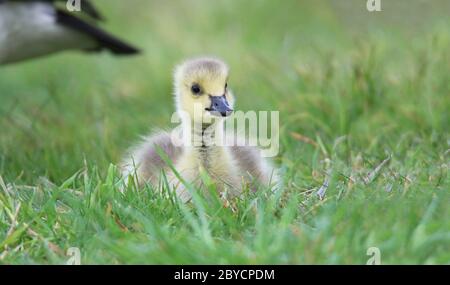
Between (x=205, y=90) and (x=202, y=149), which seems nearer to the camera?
(x=205, y=90)

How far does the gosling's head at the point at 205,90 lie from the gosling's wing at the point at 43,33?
223cm

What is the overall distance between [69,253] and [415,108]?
2228 mm

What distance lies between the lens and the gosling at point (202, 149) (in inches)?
145

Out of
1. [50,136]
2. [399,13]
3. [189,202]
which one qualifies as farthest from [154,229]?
[399,13]

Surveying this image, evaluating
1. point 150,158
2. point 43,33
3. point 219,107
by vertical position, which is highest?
point 43,33

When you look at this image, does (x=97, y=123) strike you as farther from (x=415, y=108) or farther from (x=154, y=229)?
(x=154, y=229)

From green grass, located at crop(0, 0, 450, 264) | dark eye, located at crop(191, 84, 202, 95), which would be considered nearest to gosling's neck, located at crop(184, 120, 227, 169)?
dark eye, located at crop(191, 84, 202, 95)

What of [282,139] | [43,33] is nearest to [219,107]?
[282,139]

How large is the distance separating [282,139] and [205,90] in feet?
3.02

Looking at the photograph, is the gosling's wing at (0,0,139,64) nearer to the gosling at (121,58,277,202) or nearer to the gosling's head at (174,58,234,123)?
the gosling at (121,58,277,202)

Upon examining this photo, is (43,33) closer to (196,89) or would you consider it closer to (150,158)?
(150,158)

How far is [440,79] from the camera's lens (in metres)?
4.94

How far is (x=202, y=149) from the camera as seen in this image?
3.85 meters
